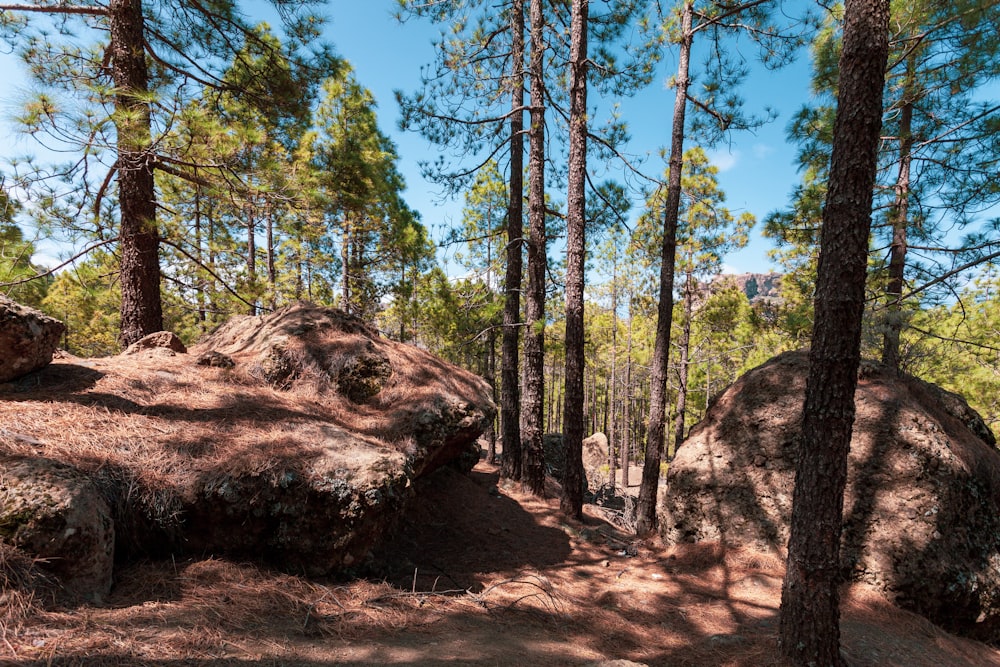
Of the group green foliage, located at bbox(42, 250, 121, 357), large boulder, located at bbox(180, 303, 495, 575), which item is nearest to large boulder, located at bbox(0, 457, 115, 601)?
large boulder, located at bbox(180, 303, 495, 575)

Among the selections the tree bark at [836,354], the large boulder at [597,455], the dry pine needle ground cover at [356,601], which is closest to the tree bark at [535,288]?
the dry pine needle ground cover at [356,601]

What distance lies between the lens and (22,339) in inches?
155

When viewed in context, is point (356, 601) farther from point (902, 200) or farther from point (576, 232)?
point (902, 200)

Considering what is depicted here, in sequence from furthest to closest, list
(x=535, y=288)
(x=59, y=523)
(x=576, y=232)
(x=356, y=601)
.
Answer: (x=535, y=288)
(x=576, y=232)
(x=356, y=601)
(x=59, y=523)

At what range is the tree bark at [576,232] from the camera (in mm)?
7285

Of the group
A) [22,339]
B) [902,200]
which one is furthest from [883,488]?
[22,339]

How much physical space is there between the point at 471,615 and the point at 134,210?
700 cm

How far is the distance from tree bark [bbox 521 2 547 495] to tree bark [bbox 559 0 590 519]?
1002 mm

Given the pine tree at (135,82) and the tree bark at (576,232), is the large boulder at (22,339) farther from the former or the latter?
the tree bark at (576,232)

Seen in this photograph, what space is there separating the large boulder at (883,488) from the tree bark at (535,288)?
2.98m

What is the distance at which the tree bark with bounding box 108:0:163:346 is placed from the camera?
A: 602 centimetres

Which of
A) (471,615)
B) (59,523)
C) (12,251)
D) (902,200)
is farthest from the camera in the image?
(902,200)

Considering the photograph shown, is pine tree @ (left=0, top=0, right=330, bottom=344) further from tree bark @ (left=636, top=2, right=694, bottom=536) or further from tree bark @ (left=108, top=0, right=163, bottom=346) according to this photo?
tree bark @ (left=636, top=2, right=694, bottom=536)

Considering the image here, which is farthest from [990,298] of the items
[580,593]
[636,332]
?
[580,593]
